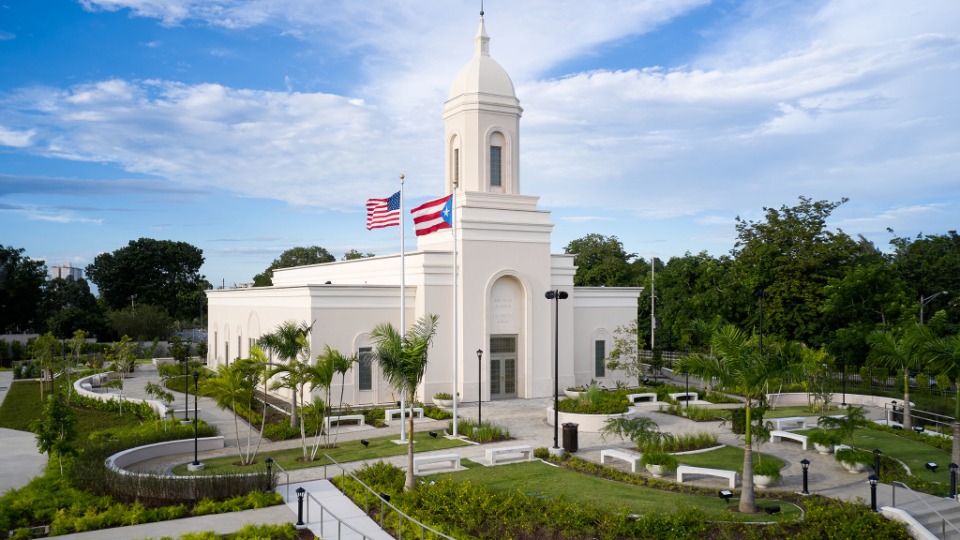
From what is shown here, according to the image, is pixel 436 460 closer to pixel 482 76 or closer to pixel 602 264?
pixel 482 76

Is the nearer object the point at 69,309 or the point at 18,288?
the point at 18,288

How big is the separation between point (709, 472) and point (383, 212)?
14.2 metres

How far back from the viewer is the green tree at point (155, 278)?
78188 millimetres

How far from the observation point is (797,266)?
1444 inches

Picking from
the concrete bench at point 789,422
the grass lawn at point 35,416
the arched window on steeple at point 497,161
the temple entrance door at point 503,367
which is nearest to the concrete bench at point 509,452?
the concrete bench at point 789,422

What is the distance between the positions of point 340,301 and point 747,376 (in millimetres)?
18997

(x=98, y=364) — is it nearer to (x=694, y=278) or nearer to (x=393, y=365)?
(x=393, y=365)

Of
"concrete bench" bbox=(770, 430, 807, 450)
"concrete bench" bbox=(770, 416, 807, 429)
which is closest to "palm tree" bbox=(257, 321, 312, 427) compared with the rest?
"concrete bench" bbox=(770, 430, 807, 450)

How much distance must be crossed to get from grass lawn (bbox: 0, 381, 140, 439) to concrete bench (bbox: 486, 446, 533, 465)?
553 inches

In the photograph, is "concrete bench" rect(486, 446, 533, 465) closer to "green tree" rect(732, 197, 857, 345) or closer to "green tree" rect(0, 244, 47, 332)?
"green tree" rect(732, 197, 857, 345)

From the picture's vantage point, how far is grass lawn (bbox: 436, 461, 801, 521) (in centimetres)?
1473

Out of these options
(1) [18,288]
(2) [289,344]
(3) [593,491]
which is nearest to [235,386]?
(2) [289,344]

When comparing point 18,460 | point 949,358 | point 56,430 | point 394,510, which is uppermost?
point 949,358

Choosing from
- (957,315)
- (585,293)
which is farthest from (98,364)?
(957,315)
